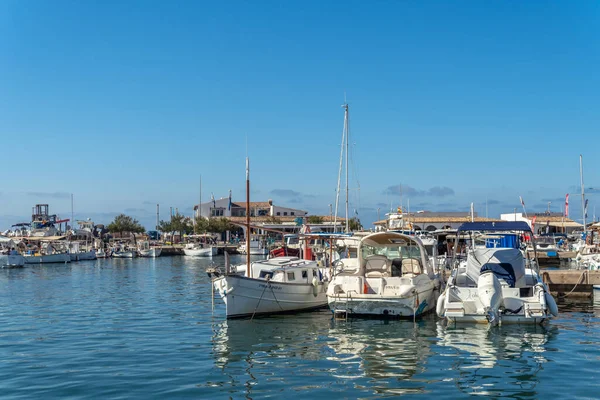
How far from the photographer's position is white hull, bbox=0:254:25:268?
7781 centimetres

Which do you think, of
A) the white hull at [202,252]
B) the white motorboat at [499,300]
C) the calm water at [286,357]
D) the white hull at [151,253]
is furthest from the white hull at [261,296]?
the white hull at [151,253]

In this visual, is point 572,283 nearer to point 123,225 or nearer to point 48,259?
point 48,259

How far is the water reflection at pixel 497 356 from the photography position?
15.9 metres

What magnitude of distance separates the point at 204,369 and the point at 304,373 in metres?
3.07

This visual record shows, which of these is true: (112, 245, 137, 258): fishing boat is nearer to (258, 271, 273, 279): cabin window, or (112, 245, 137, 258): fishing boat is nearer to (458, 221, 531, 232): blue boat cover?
(258, 271, 273, 279): cabin window

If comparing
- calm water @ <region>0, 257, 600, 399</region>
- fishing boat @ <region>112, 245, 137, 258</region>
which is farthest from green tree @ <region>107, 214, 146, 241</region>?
calm water @ <region>0, 257, 600, 399</region>

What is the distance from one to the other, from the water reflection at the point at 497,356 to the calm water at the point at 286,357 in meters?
0.03

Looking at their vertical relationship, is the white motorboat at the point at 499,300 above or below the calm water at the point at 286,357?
above

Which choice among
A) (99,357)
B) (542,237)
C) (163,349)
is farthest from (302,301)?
(542,237)

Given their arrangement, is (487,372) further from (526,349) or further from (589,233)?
(589,233)

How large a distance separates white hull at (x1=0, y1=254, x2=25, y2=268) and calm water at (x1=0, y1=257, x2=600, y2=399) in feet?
168

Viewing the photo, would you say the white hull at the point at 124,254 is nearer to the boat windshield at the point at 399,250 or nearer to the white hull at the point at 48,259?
the white hull at the point at 48,259

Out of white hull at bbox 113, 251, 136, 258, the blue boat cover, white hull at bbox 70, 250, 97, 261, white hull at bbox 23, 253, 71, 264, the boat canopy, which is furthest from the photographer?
white hull at bbox 113, 251, 136, 258

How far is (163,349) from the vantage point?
21422 mm
